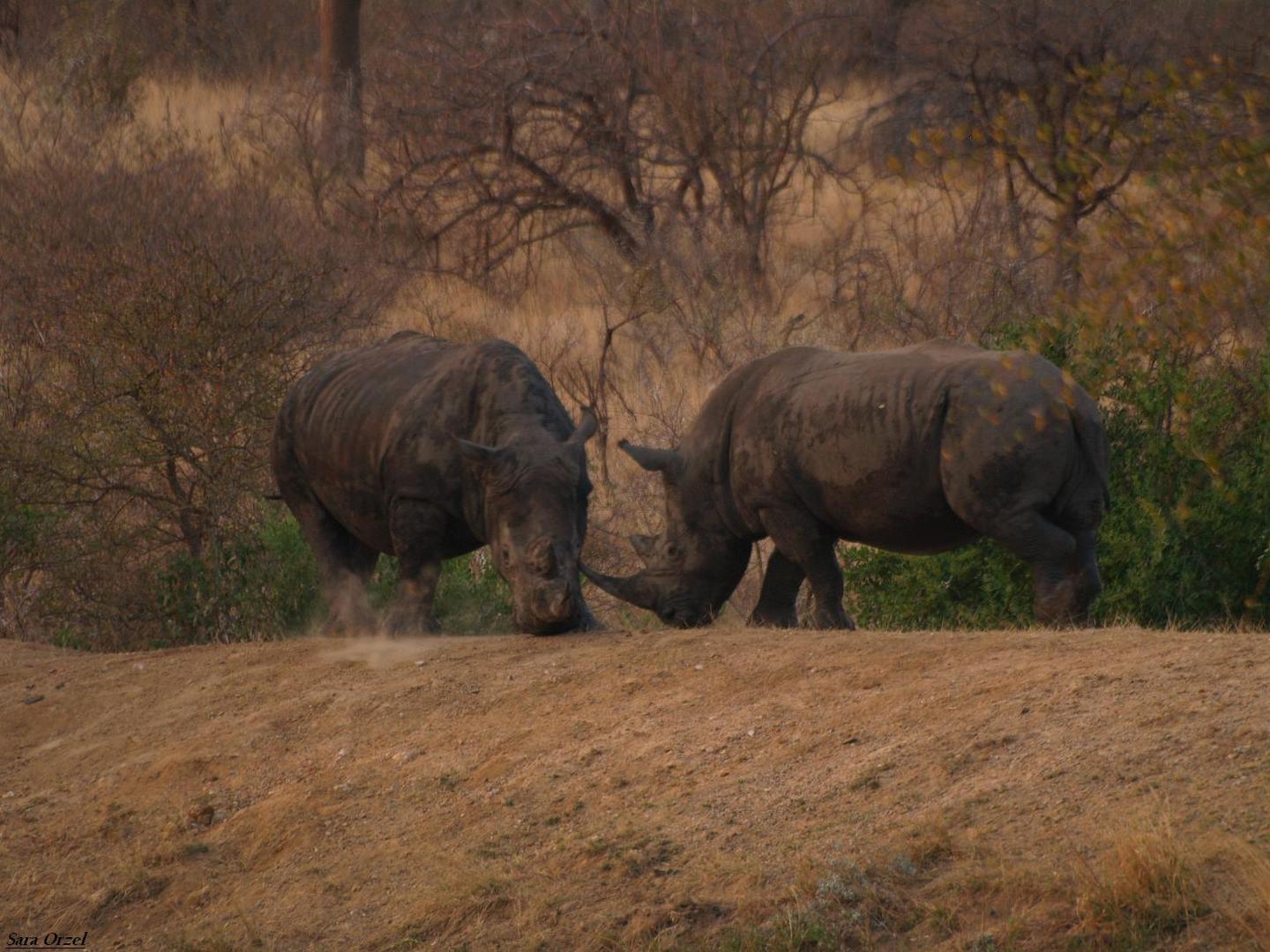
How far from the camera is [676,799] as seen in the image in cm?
695

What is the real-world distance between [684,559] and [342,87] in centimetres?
1667

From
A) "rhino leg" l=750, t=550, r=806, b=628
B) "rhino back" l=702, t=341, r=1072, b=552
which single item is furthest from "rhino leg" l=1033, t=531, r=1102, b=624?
"rhino leg" l=750, t=550, r=806, b=628

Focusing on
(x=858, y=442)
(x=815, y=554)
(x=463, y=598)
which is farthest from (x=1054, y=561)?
(x=463, y=598)

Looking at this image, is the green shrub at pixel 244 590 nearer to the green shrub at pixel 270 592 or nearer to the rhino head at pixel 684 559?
the green shrub at pixel 270 592

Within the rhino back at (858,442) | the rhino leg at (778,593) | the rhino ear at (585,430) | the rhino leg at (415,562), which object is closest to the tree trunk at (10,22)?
the rhino leg at (415,562)

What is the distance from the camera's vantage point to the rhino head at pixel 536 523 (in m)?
9.80

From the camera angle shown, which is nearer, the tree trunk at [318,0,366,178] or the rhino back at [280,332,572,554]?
the rhino back at [280,332,572,554]

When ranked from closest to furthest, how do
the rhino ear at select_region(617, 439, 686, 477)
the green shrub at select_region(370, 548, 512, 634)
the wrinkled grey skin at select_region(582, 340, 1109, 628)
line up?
the wrinkled grey skin at select_region(582, 340, 1109, 628) → the rhino ear at select_region(617, 439, 686, 477) → the green shrub at select_region(370, 548, 512, 634)

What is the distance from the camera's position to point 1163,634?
25.8 feet

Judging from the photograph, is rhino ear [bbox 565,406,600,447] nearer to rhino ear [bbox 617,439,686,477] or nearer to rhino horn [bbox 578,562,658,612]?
rhino ear [bbox 617,439,686,477]

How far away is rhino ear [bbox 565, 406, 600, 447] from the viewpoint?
33.4ft

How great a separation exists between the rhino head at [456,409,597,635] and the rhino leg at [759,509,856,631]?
1046mm

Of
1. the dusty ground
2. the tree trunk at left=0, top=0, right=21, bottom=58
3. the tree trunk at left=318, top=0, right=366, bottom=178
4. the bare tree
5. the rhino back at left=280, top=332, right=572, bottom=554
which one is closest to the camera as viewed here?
the dusty ground

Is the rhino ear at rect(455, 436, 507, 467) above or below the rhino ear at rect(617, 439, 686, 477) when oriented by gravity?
above
